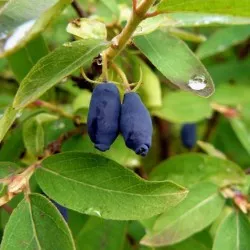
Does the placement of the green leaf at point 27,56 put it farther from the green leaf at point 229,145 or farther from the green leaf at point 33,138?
the green leaf at point 229,145

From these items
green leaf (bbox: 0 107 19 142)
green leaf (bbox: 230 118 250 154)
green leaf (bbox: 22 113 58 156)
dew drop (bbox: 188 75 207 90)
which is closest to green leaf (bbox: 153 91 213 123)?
green leaf (bbox: 230 118 250 154)

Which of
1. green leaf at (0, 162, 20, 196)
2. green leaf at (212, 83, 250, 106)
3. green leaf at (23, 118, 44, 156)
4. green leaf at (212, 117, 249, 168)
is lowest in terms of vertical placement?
green leaf at (212, 117, 249, 168)

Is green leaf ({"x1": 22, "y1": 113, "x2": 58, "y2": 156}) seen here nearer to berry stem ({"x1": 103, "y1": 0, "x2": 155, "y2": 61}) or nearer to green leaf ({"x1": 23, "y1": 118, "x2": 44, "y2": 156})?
green leaf ({"x1": 23, "y1": 118, "x2": 44, "y2": 156})

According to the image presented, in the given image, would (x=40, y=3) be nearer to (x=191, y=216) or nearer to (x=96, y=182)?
(x=96, y=182)

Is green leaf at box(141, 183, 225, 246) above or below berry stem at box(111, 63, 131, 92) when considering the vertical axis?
below

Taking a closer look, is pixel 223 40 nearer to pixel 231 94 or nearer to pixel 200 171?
pixel 231 94

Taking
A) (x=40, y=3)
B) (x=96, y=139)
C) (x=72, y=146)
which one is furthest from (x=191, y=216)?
(x=40, y=3)

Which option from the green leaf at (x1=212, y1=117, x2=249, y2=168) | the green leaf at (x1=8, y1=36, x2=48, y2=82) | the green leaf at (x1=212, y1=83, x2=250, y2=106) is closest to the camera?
the green leaf at (x1=8, y1=36, x2=48, y2=82)

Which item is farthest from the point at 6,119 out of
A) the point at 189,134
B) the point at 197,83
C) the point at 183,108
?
the point at 189,134
